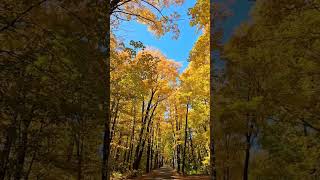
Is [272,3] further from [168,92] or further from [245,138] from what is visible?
[168,92]

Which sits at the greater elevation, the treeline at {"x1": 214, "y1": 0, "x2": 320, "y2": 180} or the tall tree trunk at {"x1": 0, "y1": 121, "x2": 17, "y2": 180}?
the treeline at {"x1": 214, "y1": 0, "x2": 320, "y2": 180}

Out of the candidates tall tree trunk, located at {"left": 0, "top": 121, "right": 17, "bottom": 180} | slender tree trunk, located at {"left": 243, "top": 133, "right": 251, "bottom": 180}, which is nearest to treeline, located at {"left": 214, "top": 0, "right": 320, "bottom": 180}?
slender tree trunk, located at {"left": 243, "top": 133, "right": 251, "bottom": 180}

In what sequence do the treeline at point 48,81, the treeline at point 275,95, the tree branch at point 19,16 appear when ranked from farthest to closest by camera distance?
the treeline at point 275,95 < the treeline at point 48,81 < the tree branch at point 19,16

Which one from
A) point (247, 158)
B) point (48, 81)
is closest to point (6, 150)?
point (48, 81)

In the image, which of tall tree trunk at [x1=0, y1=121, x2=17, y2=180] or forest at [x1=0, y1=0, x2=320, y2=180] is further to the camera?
tall tree trunk at [x1=0, y1=121, x2=17, y2=180]

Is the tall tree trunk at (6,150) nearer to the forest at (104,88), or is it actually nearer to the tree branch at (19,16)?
the forest at (104,88)

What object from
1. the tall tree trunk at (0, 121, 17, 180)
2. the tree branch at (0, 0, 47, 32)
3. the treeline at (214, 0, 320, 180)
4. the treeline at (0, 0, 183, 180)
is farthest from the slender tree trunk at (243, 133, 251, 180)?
the tree branch at (0, 0, 47, 32)

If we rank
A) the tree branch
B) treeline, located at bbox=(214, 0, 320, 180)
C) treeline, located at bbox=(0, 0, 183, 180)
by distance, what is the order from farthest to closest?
1. treeline, located at bbox=(214, 0, 320, 180)
2. treeline, located at bbox=(0, 0, 183, 180)
3. the tree branch

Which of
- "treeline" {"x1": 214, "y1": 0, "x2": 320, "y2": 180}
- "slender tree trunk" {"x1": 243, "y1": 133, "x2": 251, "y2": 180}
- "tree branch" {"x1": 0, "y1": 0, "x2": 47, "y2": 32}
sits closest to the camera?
"tree branch" {"x1": 0, "y1": 0, "x2": 47, "y2": 32}

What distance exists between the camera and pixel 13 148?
354cm

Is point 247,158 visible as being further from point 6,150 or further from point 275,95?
point 6,150

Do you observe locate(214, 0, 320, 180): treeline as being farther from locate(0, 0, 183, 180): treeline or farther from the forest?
locate(0, 0, 183, 180): treeline

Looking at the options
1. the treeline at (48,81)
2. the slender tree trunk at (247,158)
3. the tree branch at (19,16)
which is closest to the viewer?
the tree branch at (19,16)

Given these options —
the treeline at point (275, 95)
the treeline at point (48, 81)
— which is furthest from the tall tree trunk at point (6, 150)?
the treeline at point (275, 95)
